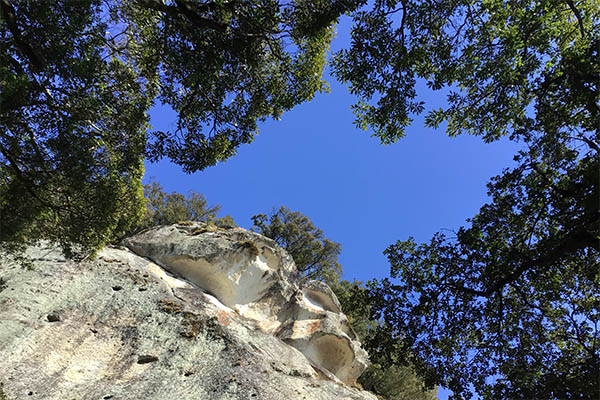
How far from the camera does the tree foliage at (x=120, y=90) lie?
26.0ft

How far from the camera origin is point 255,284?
21578mm

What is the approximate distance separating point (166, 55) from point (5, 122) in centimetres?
413

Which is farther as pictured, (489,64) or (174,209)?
(174,209)

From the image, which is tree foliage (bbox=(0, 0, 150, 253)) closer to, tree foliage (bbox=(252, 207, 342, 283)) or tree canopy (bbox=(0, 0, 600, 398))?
tree canopy (bbox=(0, 0, 600, 398))

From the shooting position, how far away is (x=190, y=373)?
437 inches

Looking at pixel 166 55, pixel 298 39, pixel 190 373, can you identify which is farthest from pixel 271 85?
pixel 190 373

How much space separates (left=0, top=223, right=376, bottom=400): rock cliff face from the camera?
33.4 feet

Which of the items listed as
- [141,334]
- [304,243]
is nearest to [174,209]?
[304,243]

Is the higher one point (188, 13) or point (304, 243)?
point (304, 243)

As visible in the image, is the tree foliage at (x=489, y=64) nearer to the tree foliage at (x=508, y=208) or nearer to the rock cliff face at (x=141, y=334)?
the tree foliage at (x=508, y=208)

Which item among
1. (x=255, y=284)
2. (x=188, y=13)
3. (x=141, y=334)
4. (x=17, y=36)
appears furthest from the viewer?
(x=255, y=284)

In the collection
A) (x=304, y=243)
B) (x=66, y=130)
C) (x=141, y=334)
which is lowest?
(x=141, y=334)

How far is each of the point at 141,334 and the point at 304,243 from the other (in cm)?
2224

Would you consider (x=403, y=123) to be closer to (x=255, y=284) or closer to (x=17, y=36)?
(x=17, y=36)
